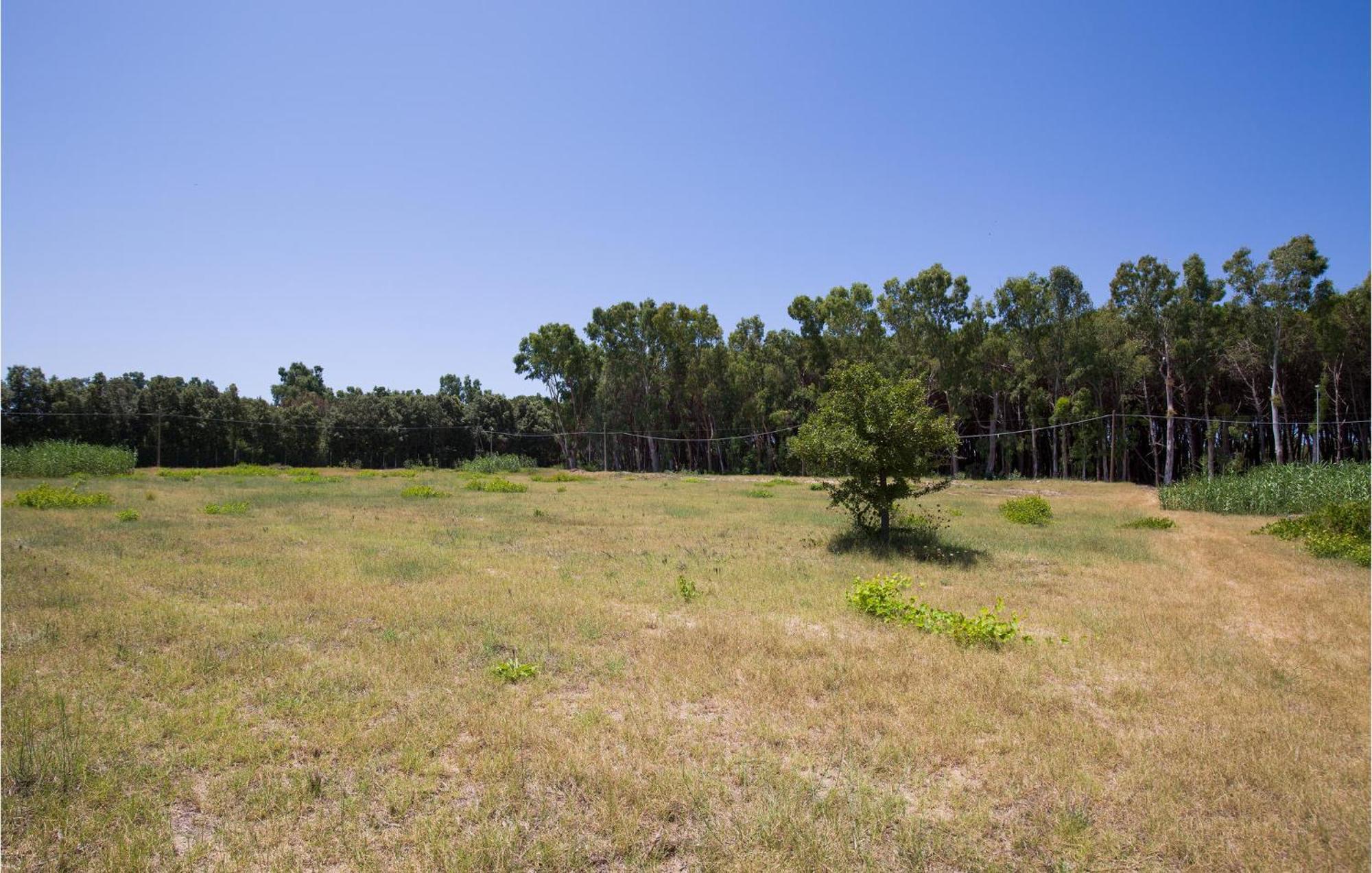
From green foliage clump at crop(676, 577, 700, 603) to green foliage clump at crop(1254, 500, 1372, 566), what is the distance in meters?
13.6

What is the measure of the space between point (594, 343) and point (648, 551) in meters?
52.3

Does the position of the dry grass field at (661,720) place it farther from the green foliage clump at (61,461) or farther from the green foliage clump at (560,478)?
the green foliage clump at (560,478)

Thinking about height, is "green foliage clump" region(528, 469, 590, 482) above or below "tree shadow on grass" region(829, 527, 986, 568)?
above

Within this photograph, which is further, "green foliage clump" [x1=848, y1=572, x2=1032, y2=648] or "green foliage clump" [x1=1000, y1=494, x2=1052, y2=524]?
"green foliage clump" [x1=1000, y1=494, x2=1052, y2=524]

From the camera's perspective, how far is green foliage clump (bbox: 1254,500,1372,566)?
13258 millimetres

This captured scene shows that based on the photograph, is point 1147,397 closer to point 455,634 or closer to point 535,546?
point 535,546

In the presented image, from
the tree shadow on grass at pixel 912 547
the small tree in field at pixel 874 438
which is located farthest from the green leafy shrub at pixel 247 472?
the tree shadow on grass at pixel 912 547

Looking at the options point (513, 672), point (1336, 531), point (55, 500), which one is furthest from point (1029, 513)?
point (55, 500)

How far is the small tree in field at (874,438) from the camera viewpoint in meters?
13.9

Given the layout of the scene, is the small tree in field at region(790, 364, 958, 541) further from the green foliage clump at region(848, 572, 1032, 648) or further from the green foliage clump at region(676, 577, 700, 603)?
the green foliage clump at region(676, 577, 700, 603)

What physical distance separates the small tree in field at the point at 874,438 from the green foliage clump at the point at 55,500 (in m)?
21.6

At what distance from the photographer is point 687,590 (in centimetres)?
972

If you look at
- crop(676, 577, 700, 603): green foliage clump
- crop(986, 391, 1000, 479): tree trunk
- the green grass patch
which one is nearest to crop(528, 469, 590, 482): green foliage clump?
the green grass patch

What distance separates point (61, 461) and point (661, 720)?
42458mm
